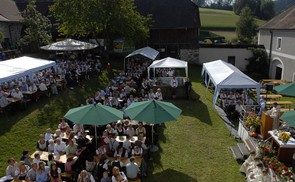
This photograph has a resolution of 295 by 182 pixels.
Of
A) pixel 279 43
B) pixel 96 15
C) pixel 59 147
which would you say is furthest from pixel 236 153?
pixel 279 43

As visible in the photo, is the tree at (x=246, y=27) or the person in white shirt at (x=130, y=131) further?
the tree at (x=246, y=27)

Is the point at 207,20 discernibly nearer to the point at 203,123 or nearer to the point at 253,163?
the point at 203,123

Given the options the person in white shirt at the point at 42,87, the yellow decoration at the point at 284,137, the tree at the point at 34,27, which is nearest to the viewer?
the yellow decoration at the point at 284,137

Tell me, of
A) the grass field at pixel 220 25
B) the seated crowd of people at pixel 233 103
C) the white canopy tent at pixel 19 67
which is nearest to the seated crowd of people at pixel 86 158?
the white canopy tent at pixel 19 67

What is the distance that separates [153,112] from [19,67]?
1018 cm

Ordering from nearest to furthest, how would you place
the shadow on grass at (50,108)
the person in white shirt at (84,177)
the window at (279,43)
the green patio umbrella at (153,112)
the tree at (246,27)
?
the person in white shirt at (84,177)
the green patio umbrella at (153,112)
the shadow on grass at (50,108)
the window at (279,43)
the tree at (246,27)

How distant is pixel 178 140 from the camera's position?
1338 centimetres

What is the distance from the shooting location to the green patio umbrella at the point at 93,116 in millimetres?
10109

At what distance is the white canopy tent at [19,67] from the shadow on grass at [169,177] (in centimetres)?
921

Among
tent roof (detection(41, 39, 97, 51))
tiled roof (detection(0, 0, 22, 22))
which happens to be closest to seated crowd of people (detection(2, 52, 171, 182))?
tent roof (detection(41, 39, 97, 51))

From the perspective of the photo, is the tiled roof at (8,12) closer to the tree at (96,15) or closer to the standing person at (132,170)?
the tree at (96,15)

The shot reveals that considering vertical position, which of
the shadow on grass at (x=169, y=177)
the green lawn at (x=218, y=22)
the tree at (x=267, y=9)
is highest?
the tree at (x=267, y=9)

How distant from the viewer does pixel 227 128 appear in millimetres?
14836

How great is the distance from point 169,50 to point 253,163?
27.1 metres
